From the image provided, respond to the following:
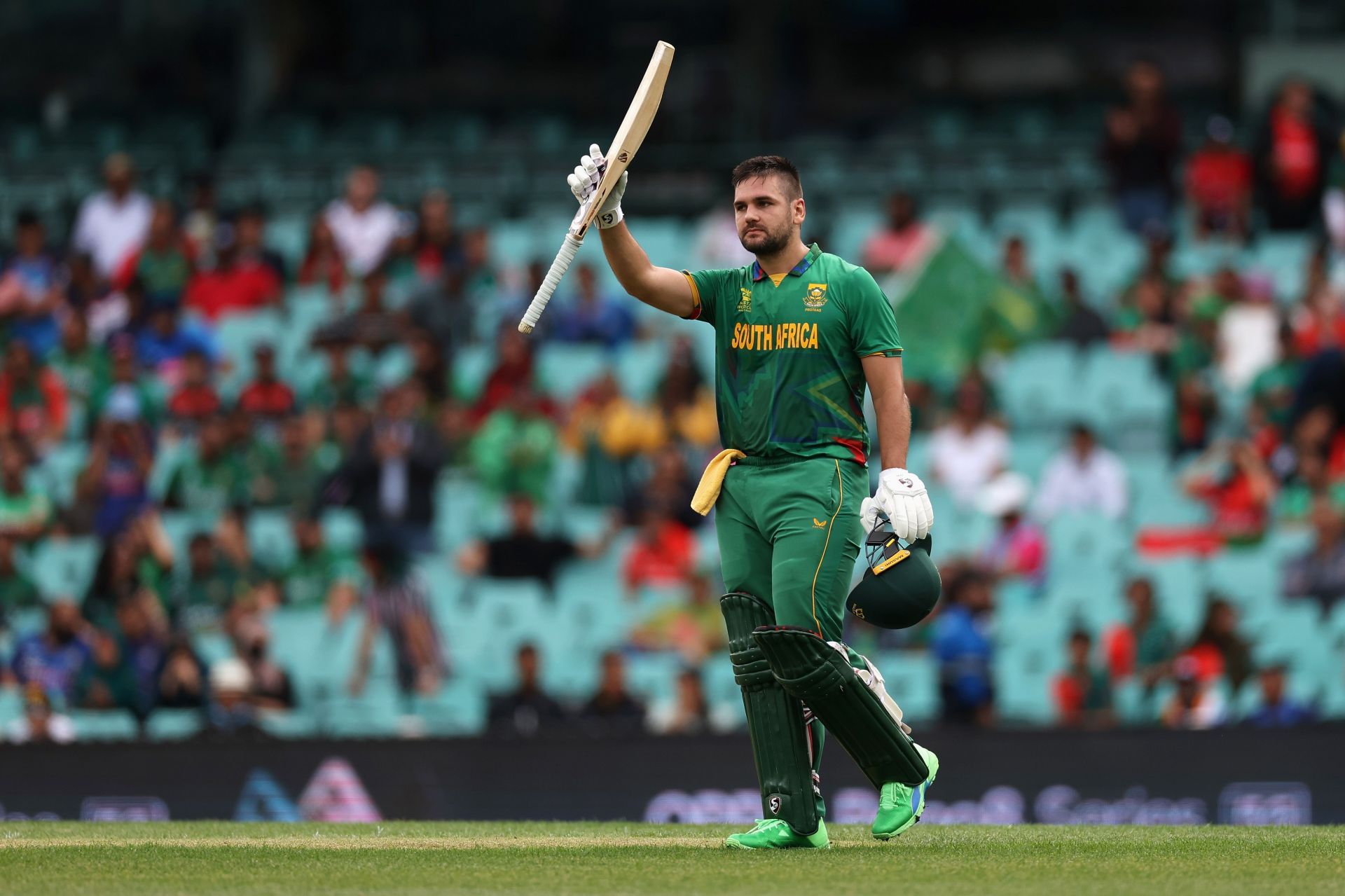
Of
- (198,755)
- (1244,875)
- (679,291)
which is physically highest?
(679,291)

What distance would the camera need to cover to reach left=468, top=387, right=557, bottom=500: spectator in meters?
13.2

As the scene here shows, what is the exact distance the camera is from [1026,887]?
17.0 feet

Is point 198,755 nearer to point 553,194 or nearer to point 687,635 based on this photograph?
point 687,635

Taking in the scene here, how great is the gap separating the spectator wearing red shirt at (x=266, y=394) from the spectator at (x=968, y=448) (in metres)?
4.58

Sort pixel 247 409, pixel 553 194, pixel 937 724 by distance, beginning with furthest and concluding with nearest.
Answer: pixel 553 194 → pixel 247 409 → pixel 937 724

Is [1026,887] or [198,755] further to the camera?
[198,755]

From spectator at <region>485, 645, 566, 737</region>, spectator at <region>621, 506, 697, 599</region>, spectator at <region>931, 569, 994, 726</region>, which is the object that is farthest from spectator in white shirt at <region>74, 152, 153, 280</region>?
spectator at <region>931, 569, 994, 726</region>

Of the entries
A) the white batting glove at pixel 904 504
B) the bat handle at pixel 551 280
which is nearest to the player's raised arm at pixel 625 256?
the bat handle at pixel 551 280

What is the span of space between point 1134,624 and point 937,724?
1545mm

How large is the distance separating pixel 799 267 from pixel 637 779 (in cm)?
426

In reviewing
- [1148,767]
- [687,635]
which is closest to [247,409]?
[687,635]

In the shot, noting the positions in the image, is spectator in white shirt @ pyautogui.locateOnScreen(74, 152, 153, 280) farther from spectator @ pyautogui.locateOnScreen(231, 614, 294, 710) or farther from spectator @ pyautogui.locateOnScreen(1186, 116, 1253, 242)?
spectator @ pyautogui.locateOnScreen(1186, 116, 1253, 242)

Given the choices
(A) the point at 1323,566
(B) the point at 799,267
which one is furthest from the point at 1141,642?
(B) the point at 799,267

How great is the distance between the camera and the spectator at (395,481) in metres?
13.1
